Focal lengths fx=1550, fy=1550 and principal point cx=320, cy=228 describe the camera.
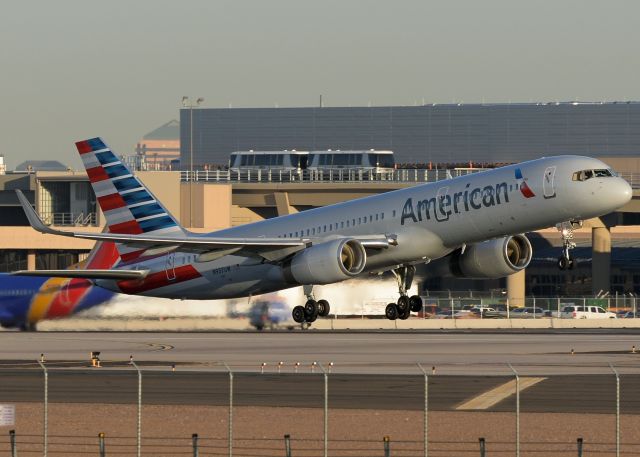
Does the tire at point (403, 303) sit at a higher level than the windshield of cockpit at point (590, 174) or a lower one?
lower

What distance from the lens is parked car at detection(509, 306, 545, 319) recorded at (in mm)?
116875

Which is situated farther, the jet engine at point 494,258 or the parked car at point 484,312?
the parked car at point 484,312

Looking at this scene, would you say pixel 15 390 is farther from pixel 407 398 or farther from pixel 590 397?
pixel 590 397

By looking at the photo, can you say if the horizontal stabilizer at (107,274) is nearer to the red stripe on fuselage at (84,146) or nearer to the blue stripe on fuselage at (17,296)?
the red stripe on fuselage at (84,146)

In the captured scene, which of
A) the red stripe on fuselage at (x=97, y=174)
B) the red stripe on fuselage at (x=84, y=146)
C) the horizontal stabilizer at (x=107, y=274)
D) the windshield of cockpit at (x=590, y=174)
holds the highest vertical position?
the red stripe on fuselage at (x=84, y=146)

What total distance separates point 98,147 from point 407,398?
27.4 metres

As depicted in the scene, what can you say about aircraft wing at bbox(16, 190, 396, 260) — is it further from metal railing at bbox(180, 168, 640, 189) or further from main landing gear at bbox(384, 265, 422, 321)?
metal railing at bbox(180, 168, 640, 189)

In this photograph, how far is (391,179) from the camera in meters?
177

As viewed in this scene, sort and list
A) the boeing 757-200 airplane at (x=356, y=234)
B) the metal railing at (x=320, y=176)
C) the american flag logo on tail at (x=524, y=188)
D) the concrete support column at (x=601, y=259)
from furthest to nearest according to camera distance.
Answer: the metal railing at (x=320, y=176) → the concrete support column at (x=601, y=259) → the boeing 757-200 airplane at (x=356, y=234) → the american flag logo on tail at (x=524, y=188)

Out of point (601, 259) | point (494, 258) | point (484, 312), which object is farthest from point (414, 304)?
point (601, 259)

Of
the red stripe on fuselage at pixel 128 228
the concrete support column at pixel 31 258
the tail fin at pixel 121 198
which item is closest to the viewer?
the tail fin at pixel 121 198

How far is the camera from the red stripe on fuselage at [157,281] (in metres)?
76.4

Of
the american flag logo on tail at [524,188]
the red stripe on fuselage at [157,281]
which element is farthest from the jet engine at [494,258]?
the red stripe on fuselage at [157,281]

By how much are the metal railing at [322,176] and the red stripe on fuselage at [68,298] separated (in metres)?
68.0
